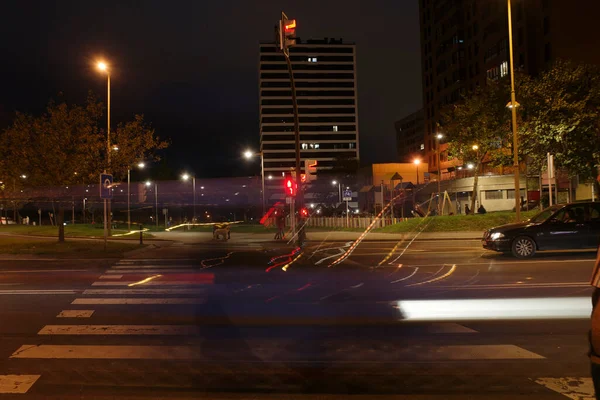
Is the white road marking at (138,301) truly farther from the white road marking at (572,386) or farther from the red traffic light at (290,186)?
the red traffic light at (290,186)

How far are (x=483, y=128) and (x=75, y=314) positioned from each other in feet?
89.4

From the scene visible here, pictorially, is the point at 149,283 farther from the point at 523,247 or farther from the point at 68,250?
the point at 523,247

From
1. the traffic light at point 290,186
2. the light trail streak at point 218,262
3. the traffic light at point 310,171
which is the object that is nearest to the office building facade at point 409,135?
the traffic light at point 290,186

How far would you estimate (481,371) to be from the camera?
5.61 m

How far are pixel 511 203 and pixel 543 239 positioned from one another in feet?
119

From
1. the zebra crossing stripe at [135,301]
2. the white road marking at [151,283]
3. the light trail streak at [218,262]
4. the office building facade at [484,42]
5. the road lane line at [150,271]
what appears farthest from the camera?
the office building facade at [484,42]

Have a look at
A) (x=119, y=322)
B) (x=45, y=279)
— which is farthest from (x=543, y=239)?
(x=45, y=279)

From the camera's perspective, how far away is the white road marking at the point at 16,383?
5.14 metres

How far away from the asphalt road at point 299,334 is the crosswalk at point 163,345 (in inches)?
1.0

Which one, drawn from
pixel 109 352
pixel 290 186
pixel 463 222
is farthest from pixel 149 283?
pixel 463 222

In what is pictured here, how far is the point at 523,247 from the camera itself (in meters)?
15.5

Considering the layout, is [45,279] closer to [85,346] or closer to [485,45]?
[85,346]

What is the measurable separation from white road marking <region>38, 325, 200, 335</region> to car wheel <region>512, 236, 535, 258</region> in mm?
11072

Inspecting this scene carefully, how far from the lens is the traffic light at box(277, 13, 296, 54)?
647 inches
